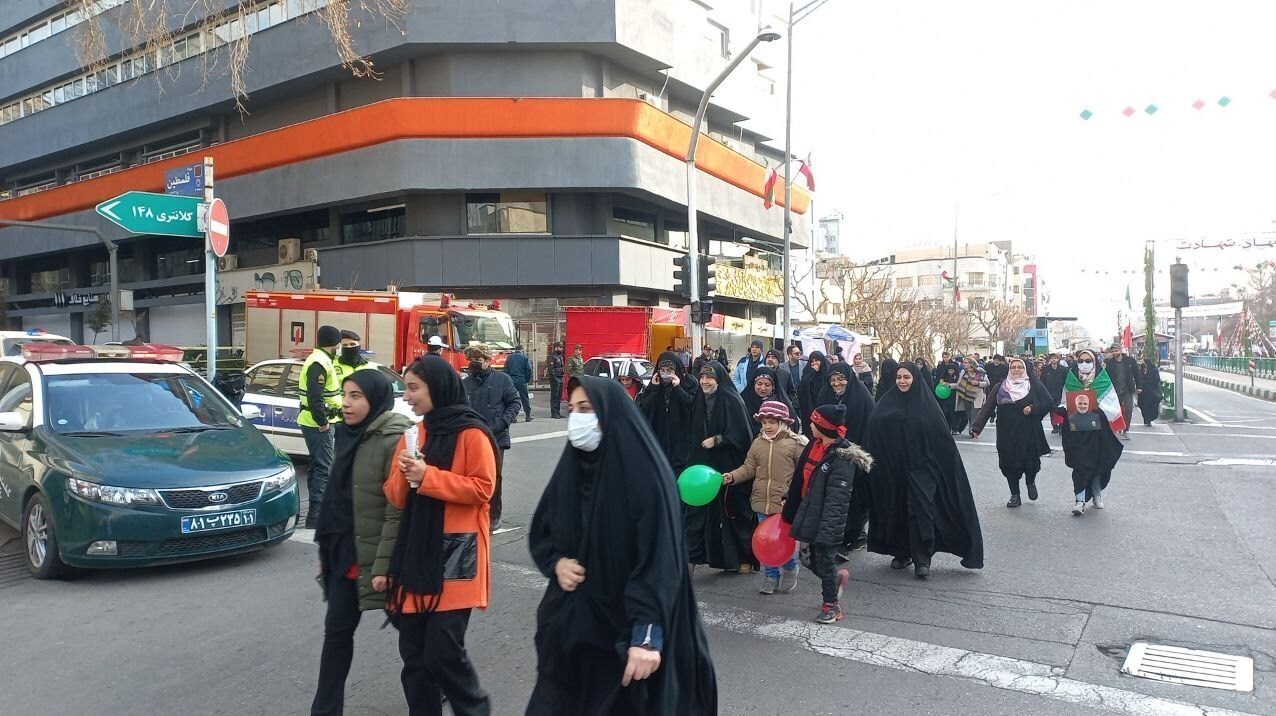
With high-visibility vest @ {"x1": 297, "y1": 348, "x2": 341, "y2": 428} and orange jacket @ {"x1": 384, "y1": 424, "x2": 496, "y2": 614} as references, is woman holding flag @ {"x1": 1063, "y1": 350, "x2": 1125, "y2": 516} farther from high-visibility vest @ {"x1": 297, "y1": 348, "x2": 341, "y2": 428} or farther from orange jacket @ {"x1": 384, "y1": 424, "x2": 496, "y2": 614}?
orange jacket @ {"x1": 384, "y1": 424, "x2": 496, "y2": 614}

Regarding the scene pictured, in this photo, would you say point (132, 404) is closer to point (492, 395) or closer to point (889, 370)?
point (492, 395)

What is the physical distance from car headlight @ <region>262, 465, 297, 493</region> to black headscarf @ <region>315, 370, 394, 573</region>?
330 centimetres

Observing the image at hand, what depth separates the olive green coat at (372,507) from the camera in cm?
354

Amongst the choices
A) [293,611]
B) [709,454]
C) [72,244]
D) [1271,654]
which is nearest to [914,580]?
[709,454]

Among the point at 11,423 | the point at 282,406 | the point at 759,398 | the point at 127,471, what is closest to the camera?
the point at 127,471

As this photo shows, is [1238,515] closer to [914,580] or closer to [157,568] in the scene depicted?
[914,580]

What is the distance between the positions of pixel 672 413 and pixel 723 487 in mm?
863

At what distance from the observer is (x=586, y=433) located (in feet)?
9.42

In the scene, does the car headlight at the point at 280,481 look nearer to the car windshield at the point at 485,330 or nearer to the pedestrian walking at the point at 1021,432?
the pedestrian walking at the point at 1021,432

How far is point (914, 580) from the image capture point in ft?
22.2

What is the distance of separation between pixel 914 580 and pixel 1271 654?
2339mm

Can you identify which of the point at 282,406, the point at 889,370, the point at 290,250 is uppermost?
the point at 290,250

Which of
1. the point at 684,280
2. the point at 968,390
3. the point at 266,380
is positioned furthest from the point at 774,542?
the point at 968,390

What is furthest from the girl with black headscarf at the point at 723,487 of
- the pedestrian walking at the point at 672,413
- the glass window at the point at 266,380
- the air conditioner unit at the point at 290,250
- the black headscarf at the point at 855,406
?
the air conditioner unit at the point at 290,250
